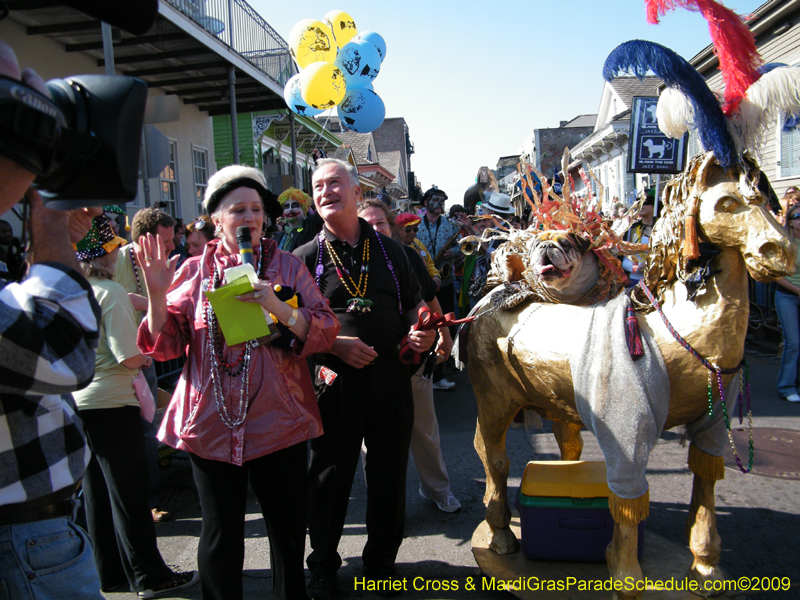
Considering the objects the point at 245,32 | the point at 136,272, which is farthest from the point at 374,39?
the point at 136,272

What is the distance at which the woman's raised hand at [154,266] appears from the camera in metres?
2.04

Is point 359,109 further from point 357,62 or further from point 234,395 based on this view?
point 234,395

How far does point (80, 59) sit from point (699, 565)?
33.2ft

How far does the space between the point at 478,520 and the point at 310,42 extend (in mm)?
7451

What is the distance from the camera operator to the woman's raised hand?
73 centimetres

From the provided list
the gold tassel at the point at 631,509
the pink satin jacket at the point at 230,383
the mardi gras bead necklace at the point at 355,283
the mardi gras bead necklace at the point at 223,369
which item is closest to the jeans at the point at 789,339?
the gold tassel at the point at 631,509

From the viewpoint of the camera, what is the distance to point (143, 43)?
327 inches

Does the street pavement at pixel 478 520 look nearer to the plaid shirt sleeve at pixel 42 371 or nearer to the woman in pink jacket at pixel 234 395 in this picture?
the woman in pink jacket at pixel 234 395

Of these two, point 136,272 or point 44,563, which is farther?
point 136,272

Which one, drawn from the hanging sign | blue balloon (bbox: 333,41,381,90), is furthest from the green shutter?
blue balloon (bbox: 333,41,381,90)

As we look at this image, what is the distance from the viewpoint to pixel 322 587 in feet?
8.91

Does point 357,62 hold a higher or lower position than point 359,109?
higher

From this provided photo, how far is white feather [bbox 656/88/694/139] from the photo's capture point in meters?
2.08

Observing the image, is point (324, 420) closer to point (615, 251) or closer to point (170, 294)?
point (170, 294)
